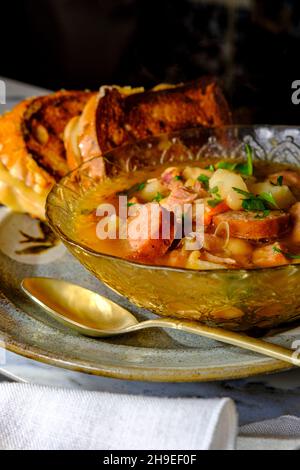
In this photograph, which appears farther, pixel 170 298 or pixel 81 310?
pixel 81 310

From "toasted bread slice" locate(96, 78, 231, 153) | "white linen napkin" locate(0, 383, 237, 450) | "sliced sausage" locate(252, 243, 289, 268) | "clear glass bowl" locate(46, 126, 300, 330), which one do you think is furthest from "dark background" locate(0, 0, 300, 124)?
"white linen napkin" locate(0, 383, 237, 450)

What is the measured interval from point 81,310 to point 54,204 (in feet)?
1.02

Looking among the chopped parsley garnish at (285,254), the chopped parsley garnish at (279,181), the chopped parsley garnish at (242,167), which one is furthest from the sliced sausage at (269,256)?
the chopped parsley garnish at (242,167)

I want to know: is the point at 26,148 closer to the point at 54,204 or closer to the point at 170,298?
the point at 54,204

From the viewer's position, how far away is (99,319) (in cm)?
154

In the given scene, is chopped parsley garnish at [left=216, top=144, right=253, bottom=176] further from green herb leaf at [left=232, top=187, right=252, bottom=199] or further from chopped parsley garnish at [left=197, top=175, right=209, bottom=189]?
green herb leaf at [left=232, top=187, right=252, bottom=199]

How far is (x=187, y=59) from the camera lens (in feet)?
17.1

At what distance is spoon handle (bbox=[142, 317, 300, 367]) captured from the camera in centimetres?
129

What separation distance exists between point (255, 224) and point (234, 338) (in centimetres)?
28

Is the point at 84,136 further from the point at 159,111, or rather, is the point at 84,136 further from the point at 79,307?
the point at 79,307

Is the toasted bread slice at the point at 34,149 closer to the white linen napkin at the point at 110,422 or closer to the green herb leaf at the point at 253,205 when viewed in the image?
the green herb leaf at the point at 253,205

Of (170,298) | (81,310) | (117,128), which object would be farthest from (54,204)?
(117,128)

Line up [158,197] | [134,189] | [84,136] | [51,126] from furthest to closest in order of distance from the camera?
[51,126] → [84,136] → [134,189] → [158,197]

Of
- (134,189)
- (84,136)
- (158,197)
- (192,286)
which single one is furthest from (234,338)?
(84,136)
